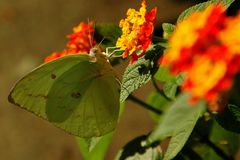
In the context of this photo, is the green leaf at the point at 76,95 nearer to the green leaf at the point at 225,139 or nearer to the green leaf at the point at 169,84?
the green leaf at the point at 169,84

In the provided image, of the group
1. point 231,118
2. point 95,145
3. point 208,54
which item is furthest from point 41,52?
point 208,54

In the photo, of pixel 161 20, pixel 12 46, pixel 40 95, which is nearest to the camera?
pixel 40 95

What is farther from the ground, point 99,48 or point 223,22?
point 223,22

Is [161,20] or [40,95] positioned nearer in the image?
[40,95]

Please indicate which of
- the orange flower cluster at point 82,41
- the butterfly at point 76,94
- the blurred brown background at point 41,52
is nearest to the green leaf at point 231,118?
the butterfly at point 76,94

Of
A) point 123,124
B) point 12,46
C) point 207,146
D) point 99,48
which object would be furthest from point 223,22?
point 12,46

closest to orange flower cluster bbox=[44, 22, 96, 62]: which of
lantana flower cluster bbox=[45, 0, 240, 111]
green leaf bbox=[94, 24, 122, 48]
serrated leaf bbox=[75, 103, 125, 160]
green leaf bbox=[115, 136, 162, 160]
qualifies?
green leaf bbox=[94, 24, 122, 48]

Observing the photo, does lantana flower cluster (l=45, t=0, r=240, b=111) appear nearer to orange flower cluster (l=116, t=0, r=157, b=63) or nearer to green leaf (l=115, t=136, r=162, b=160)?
orange flower cluster (l=116, t=0, r=157, b=63)

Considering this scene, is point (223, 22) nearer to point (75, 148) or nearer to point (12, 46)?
point (75, 148)

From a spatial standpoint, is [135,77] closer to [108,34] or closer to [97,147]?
[108,34]
